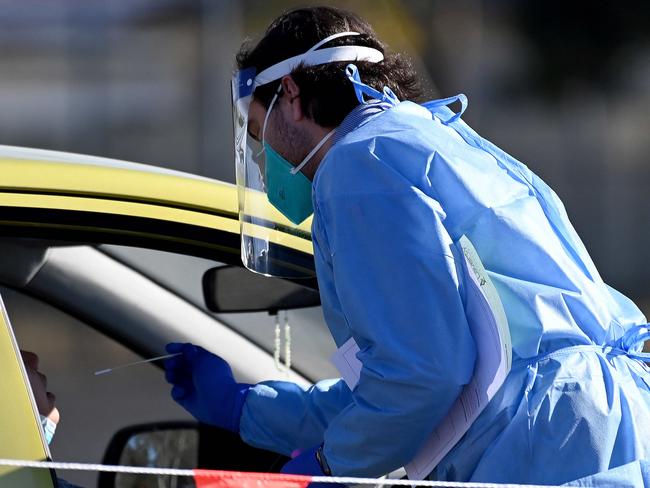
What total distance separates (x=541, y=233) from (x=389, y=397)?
37 centimetres

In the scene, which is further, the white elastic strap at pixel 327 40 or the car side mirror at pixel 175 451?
the car side mirror at pixel 175 451

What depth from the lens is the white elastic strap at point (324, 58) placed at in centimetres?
208

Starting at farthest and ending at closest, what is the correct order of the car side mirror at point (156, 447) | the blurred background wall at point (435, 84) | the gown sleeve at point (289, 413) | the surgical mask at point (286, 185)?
the blurred background wall at point (435, 84)
the car side mirror at point (156, 447)
the gown sleeve at point (289, 413)
the surgical mask at point (286, 185)

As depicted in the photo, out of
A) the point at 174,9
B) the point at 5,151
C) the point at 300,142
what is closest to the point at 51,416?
the point at 5,151

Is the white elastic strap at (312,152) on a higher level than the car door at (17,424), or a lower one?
higher

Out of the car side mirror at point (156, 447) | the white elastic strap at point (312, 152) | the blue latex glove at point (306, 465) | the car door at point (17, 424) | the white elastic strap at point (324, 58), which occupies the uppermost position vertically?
the white elastic strap at point (324, 58)

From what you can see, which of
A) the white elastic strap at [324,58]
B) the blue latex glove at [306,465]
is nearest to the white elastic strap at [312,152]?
the white elastic strap at [324,58]

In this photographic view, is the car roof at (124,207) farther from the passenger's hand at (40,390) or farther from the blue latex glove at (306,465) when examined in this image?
the blue latex glove at (306,465)

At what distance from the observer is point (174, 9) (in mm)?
12266

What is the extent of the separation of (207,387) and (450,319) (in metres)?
0.89

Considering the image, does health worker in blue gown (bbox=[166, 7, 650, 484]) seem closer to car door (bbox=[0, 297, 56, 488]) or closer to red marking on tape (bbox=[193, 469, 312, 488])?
red marking on tape (bbox=[193, 469, 312, 488])

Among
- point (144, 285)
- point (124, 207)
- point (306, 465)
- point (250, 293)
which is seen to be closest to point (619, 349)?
point (306, 465)

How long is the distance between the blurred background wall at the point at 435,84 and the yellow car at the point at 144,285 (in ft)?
28.8

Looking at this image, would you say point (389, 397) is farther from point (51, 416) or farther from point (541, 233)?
point (51, 416)
